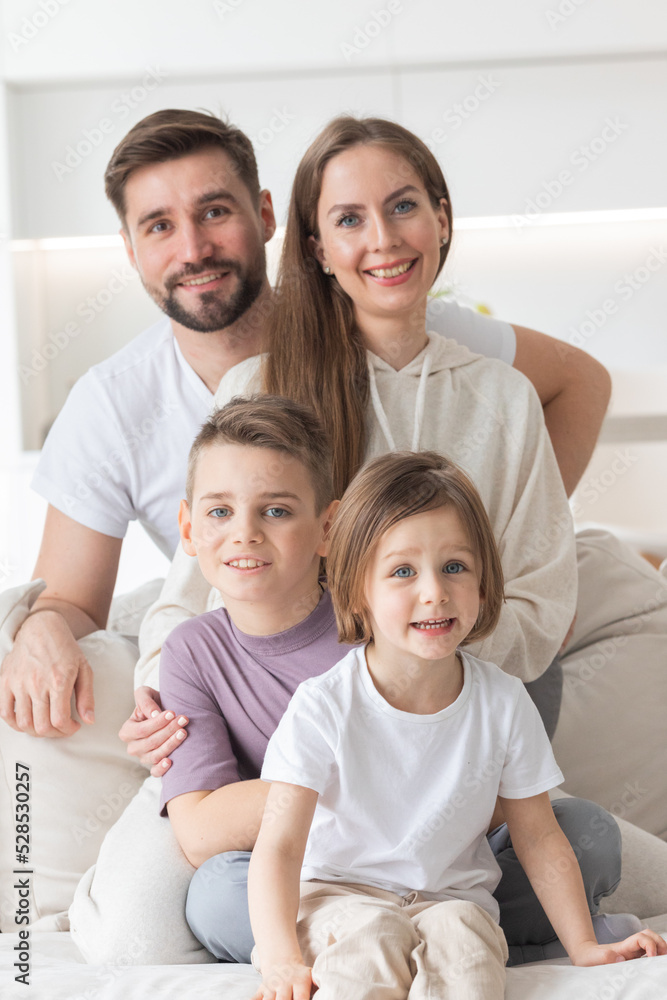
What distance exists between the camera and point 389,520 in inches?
38.6

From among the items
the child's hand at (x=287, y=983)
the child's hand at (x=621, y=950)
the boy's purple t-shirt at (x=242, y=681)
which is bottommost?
the child's hand at (x=621, y=950)

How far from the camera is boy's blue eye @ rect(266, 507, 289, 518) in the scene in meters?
1.14

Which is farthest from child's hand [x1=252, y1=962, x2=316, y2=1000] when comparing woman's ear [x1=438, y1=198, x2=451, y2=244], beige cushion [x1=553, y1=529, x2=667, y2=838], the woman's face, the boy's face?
woman's ear [x1=438, y1=198, x2=451, y2=244]

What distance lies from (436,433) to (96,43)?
2.87 meters

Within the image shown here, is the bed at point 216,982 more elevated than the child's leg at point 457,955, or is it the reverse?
the child's leg at point 457,955

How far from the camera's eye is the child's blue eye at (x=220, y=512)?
3.75 ft

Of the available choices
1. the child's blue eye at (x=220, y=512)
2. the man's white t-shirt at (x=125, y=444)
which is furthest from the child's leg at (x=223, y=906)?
the man's white t-shirt at (x=125, y=444)

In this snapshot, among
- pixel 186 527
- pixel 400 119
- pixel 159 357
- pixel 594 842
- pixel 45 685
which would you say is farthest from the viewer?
pixel 400 119

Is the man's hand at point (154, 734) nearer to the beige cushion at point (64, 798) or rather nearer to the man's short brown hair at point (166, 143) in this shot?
the beige cushion at point (64, 798)

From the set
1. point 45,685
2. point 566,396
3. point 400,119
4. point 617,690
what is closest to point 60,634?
point 45,685

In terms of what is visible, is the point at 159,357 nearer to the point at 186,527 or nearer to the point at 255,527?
the point at 186,527

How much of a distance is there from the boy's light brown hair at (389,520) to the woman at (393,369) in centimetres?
32

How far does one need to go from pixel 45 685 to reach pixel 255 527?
425 millimetres

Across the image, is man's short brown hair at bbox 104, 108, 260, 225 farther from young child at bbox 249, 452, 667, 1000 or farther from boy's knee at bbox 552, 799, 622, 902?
boy's knee at bbox 552, 799, 622, 902
